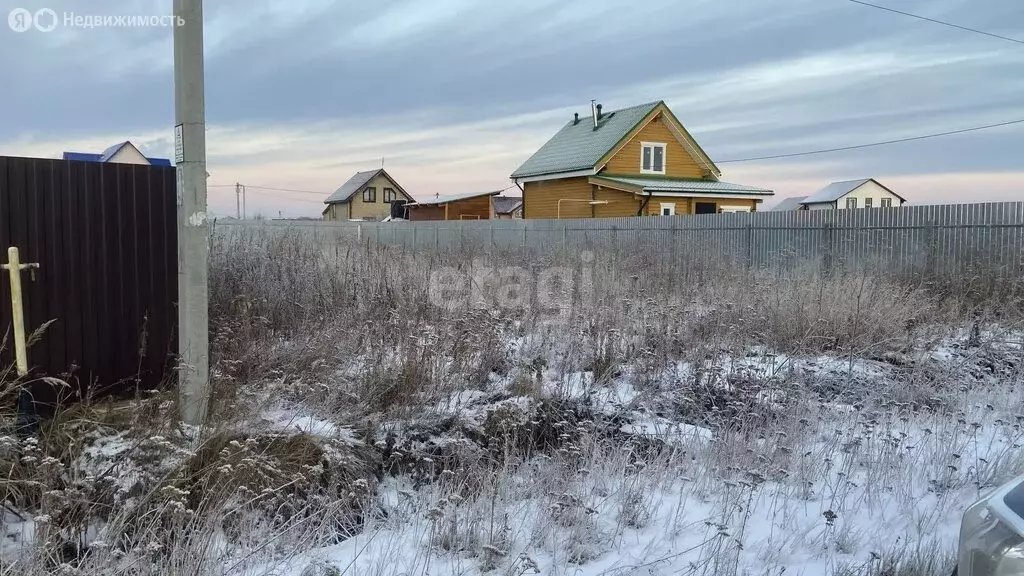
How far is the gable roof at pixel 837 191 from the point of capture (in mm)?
55438

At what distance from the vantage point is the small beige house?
56.4m

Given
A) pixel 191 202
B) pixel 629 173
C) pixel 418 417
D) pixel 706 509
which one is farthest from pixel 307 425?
pixel 629 173

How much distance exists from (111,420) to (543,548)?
2.71 meters

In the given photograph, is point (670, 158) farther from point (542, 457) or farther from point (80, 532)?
point (80, 532)

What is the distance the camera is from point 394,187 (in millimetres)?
57781

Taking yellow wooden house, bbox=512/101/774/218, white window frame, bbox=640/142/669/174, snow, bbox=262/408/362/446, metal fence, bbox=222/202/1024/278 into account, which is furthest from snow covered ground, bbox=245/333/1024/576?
white window frame, bbox=640/142/669/174

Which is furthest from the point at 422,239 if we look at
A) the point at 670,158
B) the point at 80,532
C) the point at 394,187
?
the point at 394,187

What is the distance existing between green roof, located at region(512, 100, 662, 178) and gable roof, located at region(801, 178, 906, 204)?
114 ft

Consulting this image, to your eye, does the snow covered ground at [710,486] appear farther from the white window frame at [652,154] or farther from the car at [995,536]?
the white window frame at [652,154]

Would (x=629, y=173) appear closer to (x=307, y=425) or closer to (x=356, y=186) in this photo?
(x=307, y=425)

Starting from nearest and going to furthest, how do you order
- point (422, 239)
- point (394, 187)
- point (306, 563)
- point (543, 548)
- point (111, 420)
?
point (306, 563) < point (543, 548) < point (111, 420) < point (422, 239) < point (394, 187)

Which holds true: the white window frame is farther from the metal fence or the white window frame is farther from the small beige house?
the small beige house

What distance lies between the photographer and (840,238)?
1273 cm

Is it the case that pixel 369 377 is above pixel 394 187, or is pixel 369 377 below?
below
